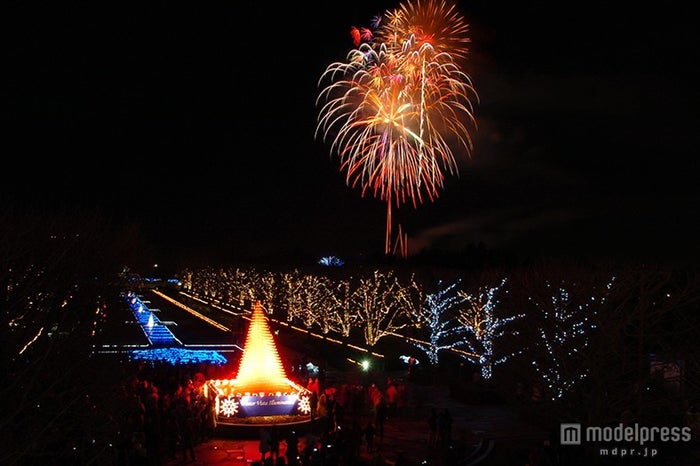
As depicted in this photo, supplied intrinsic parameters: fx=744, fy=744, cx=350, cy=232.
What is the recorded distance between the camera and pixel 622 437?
20609 mm

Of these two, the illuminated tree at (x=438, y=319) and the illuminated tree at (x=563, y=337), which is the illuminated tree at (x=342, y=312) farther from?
the illuminated tree at (x=563, y=337)

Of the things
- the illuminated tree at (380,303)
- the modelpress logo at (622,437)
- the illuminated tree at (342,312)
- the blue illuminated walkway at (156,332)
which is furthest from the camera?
the illuminated tree at (342,312)

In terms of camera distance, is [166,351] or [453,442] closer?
[453,442]

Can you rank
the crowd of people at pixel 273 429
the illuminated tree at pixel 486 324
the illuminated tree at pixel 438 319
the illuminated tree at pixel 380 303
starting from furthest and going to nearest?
the illuminated tree at pixel 380 303
the illuminated tree at pixel 438 319
the illuminated tree at pixel 486 324
the crowd of people at pixel 273 429

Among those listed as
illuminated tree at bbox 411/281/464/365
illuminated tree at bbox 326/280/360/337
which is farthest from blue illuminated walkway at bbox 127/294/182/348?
illuminated tree at bbox 411/281/464/365

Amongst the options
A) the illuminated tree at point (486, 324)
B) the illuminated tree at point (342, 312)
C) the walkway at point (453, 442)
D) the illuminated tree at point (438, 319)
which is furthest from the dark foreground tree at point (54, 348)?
the illuminated tree at point (342, 312)

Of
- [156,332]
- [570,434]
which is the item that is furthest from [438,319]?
[156,332]

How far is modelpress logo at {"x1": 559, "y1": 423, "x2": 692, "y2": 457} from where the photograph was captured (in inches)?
784

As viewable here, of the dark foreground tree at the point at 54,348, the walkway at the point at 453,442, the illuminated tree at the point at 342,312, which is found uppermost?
the illuminated tree at the point at 342,312

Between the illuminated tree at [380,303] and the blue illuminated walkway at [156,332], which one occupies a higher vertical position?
the illuminated tree at [380,303]

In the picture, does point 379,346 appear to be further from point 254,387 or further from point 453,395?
point 254,387

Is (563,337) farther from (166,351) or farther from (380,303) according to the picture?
(166,351)

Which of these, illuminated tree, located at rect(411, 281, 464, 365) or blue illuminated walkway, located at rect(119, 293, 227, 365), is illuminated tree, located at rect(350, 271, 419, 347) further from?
blue illuminated walkway, located at rect(119, 293, 227, 365)

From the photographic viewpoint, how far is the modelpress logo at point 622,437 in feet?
65.4
